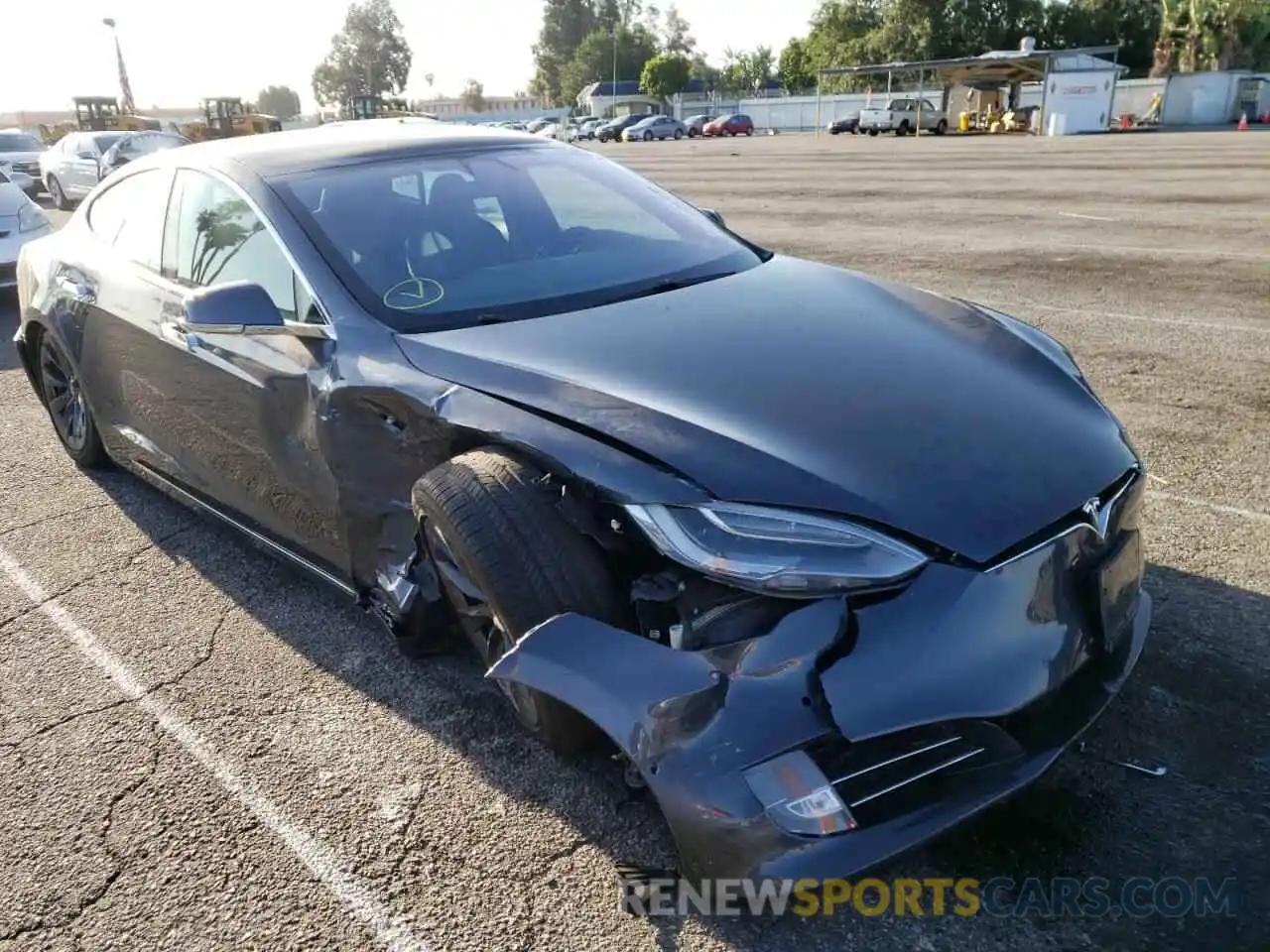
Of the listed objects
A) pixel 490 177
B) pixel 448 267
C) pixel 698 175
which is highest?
pixel 490 177

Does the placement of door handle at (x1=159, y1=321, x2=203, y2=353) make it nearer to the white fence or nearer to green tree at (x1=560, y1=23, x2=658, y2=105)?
the white fence

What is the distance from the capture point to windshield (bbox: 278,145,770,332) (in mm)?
3150

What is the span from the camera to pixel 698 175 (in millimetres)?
24375

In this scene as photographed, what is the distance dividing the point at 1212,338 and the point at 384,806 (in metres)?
6.32

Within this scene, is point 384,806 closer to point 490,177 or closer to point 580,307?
point 580,307

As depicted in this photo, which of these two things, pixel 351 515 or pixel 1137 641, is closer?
pixel 1137 641

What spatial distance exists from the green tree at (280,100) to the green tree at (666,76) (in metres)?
86.8

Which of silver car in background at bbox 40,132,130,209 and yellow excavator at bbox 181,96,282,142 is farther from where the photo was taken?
yellow excavator at bbox 181,96,282,142

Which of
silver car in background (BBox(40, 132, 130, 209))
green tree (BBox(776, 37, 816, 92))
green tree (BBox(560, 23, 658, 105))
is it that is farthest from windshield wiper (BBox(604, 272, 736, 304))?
Answer: green tree (BBox(560, 23, 658, 105))

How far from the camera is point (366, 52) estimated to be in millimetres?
126375

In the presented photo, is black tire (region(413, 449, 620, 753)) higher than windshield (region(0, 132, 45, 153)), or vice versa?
windshield (region(0, 132, 45, 153))

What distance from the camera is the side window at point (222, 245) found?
128 inches

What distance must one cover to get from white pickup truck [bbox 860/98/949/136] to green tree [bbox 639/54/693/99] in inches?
1908

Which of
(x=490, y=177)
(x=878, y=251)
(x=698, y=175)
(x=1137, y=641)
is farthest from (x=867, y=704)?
(x=698, y=175)
